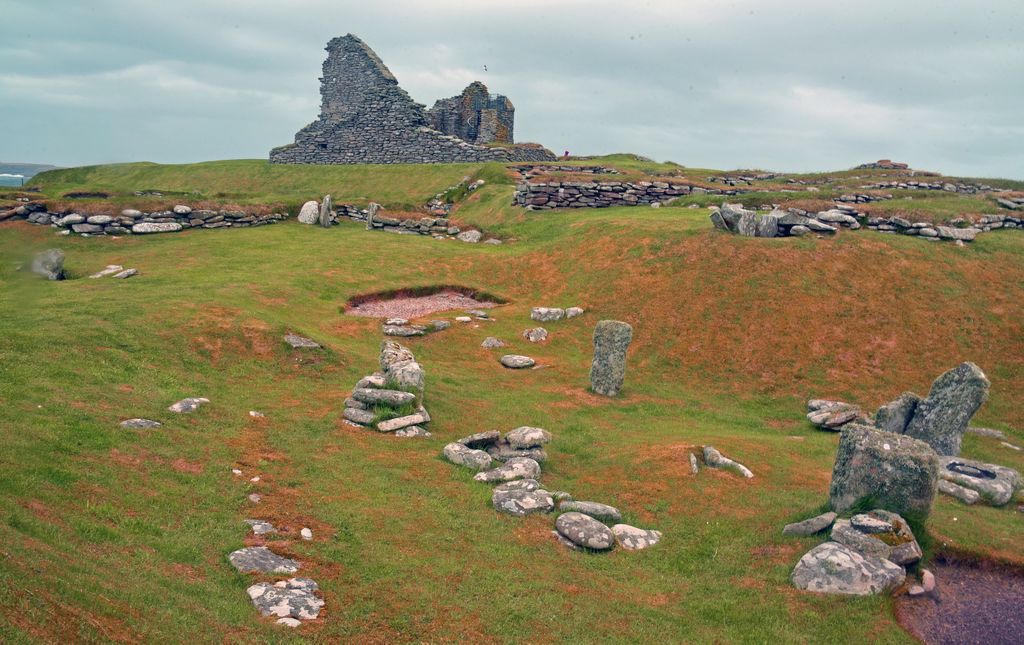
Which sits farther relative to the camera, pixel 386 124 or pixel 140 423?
pixel 386 124

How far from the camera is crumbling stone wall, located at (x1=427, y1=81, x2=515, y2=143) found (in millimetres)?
71625

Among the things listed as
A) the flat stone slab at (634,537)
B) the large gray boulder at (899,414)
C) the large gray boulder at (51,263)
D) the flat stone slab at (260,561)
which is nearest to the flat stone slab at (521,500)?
the flat stone slab at (634,537)

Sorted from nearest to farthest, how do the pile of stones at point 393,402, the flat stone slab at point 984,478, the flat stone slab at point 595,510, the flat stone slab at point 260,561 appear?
1. the flat stone slab at point 260,561
2. the flat stone slab at point 595,510
3. the flat stone slab at point 984,478
4. the pile of stones at point 393,402

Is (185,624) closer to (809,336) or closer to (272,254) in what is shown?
(809,336)

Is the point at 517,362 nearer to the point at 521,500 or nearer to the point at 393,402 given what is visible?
the point at 393,402

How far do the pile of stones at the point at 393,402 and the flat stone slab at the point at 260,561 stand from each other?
7.35 m

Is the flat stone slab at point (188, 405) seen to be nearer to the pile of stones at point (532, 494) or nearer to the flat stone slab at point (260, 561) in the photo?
the pile of stones at point (532, 494)

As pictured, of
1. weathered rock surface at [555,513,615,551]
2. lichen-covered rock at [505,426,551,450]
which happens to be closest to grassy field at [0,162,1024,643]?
weathered rock surface at [555,513,615,551]

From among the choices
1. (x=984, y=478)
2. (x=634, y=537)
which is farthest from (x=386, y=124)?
(x=984, y=478)

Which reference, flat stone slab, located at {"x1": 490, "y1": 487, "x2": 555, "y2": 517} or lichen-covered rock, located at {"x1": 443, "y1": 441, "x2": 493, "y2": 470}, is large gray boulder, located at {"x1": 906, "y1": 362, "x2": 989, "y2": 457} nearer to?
flat stone slab, located at {"x1": 490, "y1": 487, "x2": 555, "y2": 517}

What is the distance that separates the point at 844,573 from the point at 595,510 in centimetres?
498

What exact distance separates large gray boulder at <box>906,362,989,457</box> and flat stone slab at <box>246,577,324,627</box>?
17.9m

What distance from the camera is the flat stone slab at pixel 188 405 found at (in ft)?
55.8

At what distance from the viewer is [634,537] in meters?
13.5
